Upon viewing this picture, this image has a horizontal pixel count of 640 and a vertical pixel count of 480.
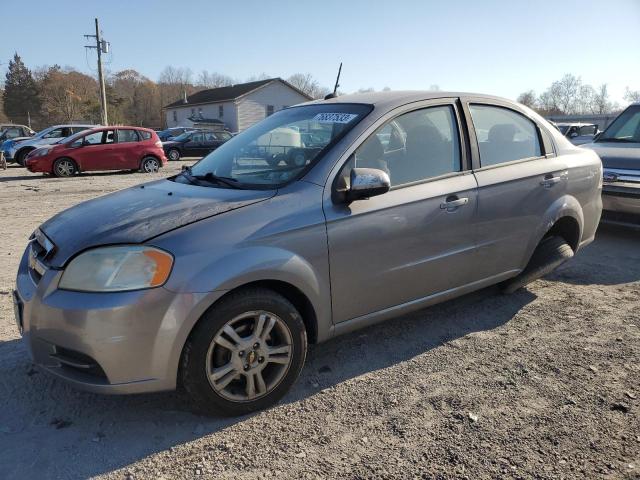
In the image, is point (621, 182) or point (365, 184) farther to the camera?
point (621, 182)

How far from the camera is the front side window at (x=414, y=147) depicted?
3.36m

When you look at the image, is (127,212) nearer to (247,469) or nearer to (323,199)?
(323,199)

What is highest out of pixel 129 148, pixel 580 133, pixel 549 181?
pixel 129 148

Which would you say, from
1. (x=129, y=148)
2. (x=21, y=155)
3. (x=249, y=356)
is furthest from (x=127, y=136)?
(x=249, y=356)

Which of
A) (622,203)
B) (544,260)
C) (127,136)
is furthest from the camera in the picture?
(127,136)

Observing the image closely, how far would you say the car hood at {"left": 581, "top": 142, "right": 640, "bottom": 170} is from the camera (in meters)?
6.75

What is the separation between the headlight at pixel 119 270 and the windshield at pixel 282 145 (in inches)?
35.3

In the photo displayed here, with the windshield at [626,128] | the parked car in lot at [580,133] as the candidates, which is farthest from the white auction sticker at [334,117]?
the parked car in lot at [580,133]

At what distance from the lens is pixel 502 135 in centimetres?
418

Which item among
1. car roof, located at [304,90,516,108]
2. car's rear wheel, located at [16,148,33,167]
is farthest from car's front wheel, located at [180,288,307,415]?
car's rear wheel, located at [16,148,33,167]

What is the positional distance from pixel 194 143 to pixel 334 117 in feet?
71.6

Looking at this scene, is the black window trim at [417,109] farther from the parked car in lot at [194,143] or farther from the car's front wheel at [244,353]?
the parked car in lot at [194,143]

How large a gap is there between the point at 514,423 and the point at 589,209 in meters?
2.70

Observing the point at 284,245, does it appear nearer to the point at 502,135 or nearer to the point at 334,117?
the point at 334,117
